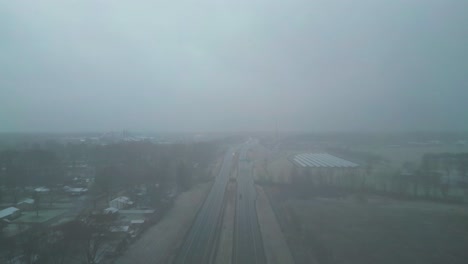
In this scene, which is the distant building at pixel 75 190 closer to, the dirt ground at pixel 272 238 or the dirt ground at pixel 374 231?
the dirt ground at pixel 272 238

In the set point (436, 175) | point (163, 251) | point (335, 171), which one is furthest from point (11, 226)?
point (436, 175)

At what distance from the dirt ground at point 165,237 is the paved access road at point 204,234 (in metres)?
0.20

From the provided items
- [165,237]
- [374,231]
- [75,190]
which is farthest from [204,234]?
[75,190]

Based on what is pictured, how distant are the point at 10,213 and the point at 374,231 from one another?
9700mm

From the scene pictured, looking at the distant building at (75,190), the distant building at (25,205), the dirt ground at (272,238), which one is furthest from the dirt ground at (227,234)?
the distant building at (25,205)

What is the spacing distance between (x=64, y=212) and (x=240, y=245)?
18.6ft

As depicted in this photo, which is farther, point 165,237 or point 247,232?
point 247,232

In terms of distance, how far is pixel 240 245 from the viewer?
247 inches

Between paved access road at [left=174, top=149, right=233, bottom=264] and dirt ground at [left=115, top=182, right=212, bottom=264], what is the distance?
196 mm

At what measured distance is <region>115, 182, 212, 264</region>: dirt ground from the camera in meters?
5.68

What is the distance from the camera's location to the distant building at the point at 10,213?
7.55 m

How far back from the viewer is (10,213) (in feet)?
25.5

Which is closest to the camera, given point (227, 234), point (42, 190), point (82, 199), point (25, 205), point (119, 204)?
point (227, 234)

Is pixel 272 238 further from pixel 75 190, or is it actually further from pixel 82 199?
pixel 75 190
